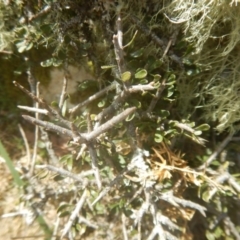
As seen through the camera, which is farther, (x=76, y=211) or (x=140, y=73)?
(x=76, y=211)

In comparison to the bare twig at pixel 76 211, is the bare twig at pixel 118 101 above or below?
above

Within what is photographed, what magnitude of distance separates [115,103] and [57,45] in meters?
0.28

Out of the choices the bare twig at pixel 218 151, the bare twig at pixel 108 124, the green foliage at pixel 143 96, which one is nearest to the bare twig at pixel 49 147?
the green foliage at pixel 143 96

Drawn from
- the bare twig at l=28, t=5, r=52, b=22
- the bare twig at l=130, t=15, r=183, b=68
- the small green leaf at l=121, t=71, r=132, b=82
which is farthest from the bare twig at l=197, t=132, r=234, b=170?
the bare twig at l=28, t=5, r=52, b=22

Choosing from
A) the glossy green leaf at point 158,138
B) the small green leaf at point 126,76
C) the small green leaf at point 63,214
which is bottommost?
the small green leaf at point 63,214

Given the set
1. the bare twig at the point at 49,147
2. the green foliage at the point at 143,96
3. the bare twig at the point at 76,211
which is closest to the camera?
the green foliage at the point at 143,96

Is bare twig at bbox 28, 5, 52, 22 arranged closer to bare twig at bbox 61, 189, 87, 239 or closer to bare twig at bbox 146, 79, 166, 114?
bare twig at bbox 146, 79, 166, 114

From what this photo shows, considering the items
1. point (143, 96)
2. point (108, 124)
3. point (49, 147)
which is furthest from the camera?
point (49, 147)

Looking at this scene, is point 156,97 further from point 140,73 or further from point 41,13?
A: point 41,13

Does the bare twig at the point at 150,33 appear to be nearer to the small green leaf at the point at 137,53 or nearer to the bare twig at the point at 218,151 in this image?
the small green leaf at the point at 137,53

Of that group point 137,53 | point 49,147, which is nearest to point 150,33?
point 137,53

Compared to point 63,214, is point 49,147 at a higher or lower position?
higher

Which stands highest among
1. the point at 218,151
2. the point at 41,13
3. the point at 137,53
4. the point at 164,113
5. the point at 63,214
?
the point at 41,13

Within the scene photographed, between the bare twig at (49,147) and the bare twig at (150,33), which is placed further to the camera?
the bare twig at (49,147)
